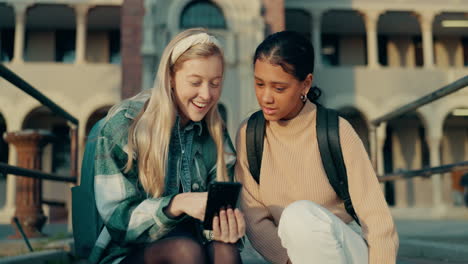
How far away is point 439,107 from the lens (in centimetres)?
1583

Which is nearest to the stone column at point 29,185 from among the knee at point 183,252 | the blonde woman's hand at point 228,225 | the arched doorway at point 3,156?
the knee at point 183,252

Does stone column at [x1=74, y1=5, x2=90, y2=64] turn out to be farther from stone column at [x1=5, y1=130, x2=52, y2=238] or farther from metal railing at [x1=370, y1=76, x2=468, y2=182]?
metal railing at [x1=370, y1=76, x2=468, y2=182]

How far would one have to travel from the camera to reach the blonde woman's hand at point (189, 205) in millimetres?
1789

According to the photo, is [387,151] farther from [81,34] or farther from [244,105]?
[81,34]

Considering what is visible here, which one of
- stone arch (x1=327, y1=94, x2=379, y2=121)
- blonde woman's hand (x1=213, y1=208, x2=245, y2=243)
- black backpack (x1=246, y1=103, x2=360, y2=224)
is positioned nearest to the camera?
blonde woman's hand (x1=213, y1=208, x2=245, y2=243)

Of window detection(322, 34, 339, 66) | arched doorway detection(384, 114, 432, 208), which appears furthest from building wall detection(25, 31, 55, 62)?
arched doorway detection(384, 114, 432, 208)

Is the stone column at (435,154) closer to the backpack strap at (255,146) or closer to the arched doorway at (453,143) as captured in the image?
the arched doorway at (453,143)

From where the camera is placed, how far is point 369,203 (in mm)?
1961

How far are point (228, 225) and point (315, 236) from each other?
1.05 feet

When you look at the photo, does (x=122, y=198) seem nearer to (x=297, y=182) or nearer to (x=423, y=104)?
(x=297, y=182)

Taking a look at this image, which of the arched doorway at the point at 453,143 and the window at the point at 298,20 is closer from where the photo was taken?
the window at the point at 298,20

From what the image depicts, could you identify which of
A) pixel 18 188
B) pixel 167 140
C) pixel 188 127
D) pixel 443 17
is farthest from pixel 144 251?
pixel 443 17

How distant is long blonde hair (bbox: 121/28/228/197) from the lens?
193cm

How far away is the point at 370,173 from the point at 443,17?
16548mm
